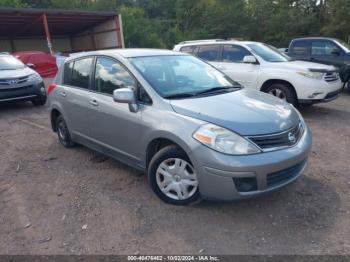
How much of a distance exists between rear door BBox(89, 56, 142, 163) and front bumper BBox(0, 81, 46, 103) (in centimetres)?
507

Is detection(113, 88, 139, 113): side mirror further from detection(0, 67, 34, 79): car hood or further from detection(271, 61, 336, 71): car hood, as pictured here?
detection(0, 67, 34, 79): car hood

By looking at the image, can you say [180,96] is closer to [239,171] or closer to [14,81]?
[239,171]

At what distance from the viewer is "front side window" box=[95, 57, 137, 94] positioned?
391 cm

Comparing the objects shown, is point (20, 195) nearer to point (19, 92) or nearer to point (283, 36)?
point (19, 92)

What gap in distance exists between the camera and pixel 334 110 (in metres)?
7.78

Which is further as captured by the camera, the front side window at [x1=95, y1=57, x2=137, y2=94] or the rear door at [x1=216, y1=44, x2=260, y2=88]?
the rear door at [x1=216, y1=44, x2=260, y2=88]

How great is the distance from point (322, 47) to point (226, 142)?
845 cm

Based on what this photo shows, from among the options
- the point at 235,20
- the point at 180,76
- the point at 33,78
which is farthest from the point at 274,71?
the point at 235,20

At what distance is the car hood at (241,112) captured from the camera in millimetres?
3158

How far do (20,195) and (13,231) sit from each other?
0.82 meters

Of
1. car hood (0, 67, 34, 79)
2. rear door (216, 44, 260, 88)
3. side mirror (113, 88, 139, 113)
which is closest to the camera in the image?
side mirror (113, 88, 139, 113)

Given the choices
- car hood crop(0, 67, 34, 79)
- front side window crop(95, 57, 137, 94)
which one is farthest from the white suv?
car hood crop(0, 67, 34, 79)

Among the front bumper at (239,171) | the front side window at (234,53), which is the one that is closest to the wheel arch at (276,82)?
the front side window at (234,53)

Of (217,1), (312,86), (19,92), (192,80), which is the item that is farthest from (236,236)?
(217,1)
